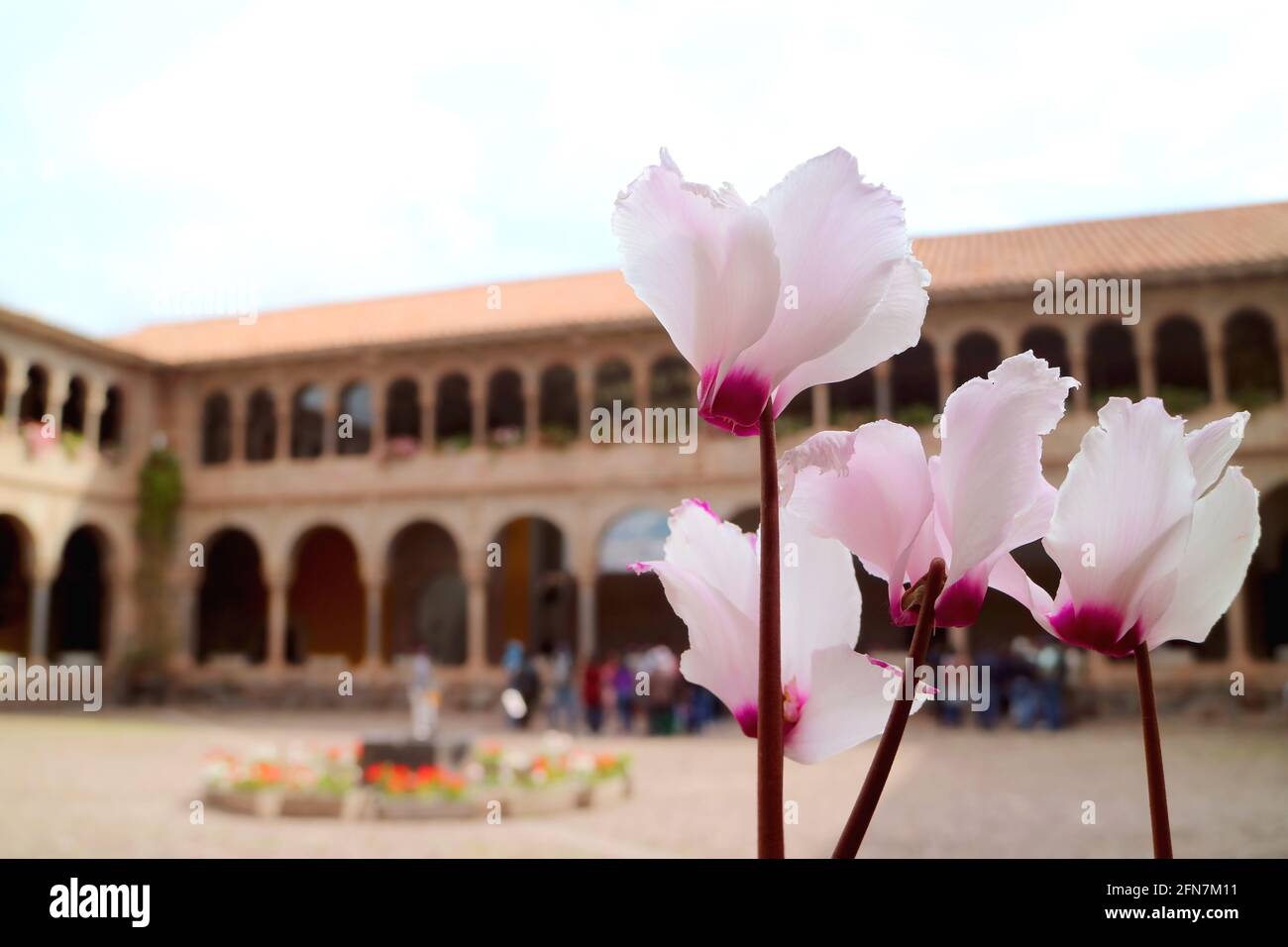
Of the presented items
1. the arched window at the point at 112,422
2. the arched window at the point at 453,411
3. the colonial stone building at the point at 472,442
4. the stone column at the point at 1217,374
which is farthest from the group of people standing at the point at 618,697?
the arched window at the point at 112,422

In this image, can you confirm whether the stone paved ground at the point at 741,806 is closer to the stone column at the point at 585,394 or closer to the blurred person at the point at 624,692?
the blurred person at the point at 624,692

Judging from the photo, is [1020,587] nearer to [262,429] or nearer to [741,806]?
[741,806]

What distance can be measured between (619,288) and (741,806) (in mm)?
13315

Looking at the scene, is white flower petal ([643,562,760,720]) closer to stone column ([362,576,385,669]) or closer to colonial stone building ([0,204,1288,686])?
colonial stone building ([0,204,1288,686])

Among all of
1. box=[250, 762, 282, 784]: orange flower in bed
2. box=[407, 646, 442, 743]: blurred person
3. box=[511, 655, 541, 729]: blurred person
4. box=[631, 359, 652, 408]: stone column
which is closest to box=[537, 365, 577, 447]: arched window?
box=[631, 359, 652, 408]: stone column

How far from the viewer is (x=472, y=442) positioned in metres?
22.3

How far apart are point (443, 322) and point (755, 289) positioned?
74.6 feet

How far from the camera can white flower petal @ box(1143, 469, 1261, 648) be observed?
67 centimetres

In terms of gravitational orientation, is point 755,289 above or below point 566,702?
above

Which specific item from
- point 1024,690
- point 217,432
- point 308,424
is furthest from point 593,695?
point 217,432

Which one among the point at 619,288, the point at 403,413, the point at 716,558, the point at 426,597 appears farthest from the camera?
the point at 426,597

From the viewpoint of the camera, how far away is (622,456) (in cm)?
2111
